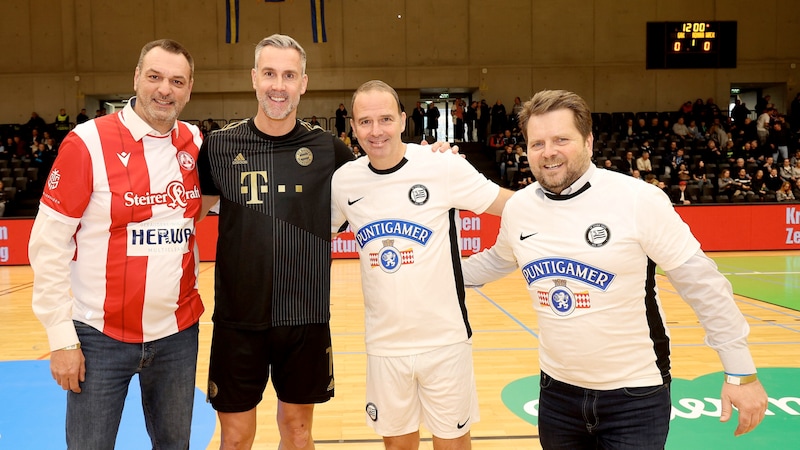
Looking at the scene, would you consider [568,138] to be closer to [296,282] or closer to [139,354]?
[296,282]

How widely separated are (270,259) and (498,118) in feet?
58.5

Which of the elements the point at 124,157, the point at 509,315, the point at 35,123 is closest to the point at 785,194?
the point at 509,315

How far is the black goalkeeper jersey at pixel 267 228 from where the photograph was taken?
285cm

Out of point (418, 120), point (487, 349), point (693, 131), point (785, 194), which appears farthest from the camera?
point (418, 120)

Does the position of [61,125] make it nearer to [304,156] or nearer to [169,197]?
[304,156]

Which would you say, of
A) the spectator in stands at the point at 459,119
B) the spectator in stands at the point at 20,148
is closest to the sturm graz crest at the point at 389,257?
the spectator in stands at the point at 459,119

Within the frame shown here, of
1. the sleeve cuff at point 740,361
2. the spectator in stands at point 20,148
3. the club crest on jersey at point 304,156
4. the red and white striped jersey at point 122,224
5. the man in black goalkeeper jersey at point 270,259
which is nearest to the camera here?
the sleeve cuff at point 740,361

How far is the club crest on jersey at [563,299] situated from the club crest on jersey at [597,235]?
0.58 ft

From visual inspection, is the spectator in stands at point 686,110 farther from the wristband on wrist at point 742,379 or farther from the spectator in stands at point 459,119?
the wristband on wrist at point 742,379

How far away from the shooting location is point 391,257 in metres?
2.70

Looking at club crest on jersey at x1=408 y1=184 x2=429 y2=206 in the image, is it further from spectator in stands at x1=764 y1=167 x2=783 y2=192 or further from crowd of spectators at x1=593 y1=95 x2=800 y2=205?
spectator in stands at x1=764 y1=167 x2=783 y2=192

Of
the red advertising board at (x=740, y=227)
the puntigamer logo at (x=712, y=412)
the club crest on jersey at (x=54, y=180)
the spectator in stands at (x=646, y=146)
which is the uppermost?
the spectator in stands at (x=646, y=146)

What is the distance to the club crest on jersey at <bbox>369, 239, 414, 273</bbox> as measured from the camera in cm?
270

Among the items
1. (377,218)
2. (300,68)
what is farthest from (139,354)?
(300,68)
